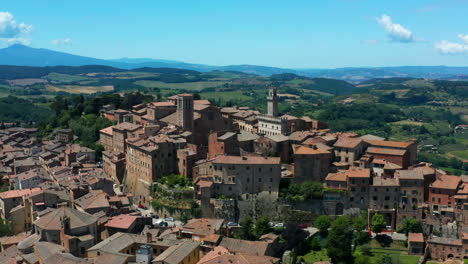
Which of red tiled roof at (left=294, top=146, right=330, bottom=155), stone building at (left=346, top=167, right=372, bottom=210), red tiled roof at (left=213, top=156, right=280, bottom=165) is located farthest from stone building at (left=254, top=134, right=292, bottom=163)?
stone building at (left=346, top=167, right=372, bottom=210)

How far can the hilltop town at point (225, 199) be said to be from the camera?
47.0 metres

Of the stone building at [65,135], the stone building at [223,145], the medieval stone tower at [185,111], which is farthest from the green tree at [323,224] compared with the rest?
the stone building at [65,135]

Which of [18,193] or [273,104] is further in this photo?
[273,104]

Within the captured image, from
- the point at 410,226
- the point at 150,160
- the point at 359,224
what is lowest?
the point at 410,226

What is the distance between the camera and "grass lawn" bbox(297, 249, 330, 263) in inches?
1991

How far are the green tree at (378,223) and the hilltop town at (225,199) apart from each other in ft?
0.75

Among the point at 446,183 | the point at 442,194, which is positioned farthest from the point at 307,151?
the point at 446,183

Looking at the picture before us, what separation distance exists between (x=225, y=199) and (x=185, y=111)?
757 inches

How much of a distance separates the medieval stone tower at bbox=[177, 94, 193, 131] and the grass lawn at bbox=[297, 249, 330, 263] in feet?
96.2

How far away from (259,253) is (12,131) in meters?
78.6

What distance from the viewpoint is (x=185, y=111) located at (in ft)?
236

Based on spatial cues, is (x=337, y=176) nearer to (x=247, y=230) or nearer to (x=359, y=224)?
(x=359, y=224)

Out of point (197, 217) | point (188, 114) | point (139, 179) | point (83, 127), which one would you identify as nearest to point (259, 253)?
point (197, 217)

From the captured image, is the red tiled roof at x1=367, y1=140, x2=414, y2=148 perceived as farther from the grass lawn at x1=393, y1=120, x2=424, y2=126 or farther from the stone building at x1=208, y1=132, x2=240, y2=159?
the grass lawn at x1=393, y1=120, x2=424, y2=126
